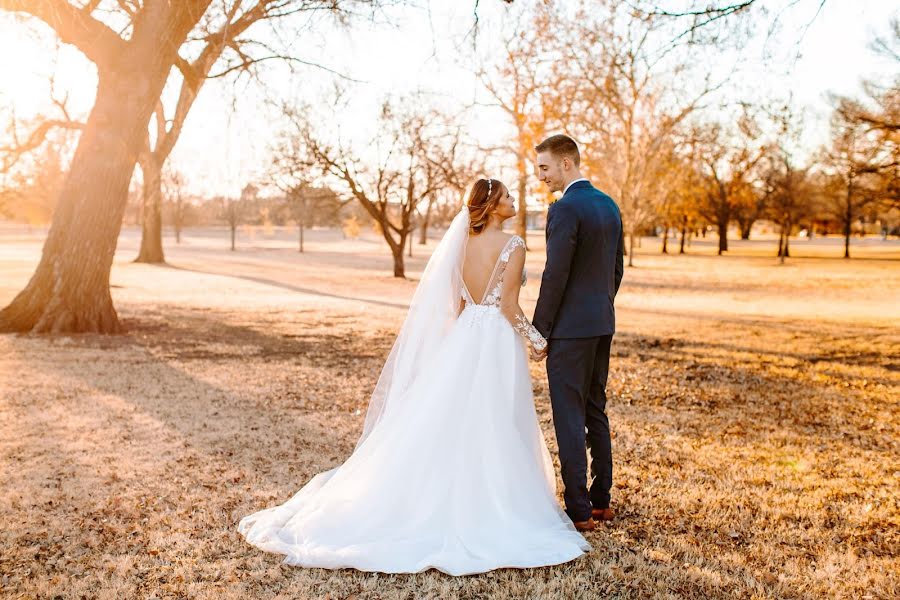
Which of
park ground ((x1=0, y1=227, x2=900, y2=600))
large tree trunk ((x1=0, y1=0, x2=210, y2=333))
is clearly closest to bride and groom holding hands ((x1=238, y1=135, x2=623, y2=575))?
park ground ((x1=0, y1=227, x2=900, y2=600))

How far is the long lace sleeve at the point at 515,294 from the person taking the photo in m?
4.18

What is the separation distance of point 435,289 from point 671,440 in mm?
3185

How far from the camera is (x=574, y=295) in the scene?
13.4ft

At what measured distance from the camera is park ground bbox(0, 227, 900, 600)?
143 inches

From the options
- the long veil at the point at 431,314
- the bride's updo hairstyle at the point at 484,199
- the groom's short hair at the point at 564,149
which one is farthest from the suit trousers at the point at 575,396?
the groom's short hair at the point at 564,149

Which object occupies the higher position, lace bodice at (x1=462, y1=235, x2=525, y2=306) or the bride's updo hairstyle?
the bride's updo hairstyle

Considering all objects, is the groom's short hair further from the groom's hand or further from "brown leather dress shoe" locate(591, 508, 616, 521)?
"brown leather dress shoe" locate(591, 508, 616, 521)

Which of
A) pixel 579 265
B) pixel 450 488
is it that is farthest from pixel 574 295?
pixel 450 488

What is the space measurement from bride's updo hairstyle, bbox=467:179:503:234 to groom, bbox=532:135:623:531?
294mm

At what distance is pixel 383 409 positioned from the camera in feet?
14.8

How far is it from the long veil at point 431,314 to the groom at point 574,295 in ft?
1.84

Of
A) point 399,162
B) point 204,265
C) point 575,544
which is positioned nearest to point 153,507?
point 575,544

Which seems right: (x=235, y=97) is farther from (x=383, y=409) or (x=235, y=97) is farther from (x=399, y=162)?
(x=399, y=162)

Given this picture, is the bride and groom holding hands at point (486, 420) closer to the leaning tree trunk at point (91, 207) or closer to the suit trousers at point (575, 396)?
the suit trousers at point (575, 396)
